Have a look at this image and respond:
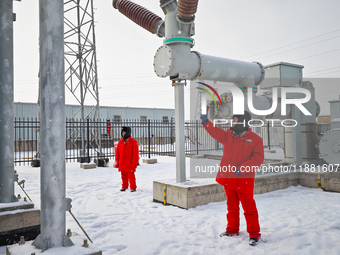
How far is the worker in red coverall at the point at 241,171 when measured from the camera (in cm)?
372

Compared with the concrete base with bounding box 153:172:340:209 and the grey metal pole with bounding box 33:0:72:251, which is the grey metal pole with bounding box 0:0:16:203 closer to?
the grey metal pole with bounding box 33:0:72:251

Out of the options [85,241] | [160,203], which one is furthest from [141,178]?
[85,241]

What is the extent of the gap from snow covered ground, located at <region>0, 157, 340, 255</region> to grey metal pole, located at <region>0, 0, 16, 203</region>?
2.77ft

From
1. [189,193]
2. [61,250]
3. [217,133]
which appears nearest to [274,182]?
[189,193]

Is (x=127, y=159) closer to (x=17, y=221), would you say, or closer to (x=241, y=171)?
(x=17, y=221)

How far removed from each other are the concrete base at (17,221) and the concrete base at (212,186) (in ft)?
8.55

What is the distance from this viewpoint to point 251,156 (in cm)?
387

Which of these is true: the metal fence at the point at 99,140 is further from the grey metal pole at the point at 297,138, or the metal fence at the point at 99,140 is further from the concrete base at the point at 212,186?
the grey metal pole at the point at 297,138

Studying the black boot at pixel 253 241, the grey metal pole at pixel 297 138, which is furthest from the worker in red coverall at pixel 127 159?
the grey metal pole at pixel 297 138

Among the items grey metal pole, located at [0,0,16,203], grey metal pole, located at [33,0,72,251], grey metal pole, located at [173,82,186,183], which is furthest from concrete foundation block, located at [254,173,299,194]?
grey metal pole, located at [33,0,72,251]

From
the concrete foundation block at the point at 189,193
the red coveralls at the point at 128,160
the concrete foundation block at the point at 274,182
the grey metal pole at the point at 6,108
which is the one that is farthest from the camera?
the red coveralls at the point at 128,160

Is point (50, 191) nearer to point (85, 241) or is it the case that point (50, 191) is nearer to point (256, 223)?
point (85, 241)

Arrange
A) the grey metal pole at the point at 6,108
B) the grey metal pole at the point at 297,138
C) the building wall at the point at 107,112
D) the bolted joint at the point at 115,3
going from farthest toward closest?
1. the building wall at the point at 107,112
2. the grey metal pole at the point at 297,138
3. the bolted joint at the point at 115,3
4. the grey metal pole at the point at 6,108

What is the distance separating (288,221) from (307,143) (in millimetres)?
3970
